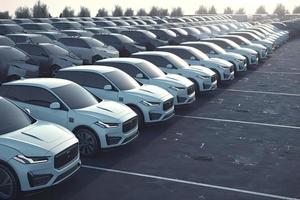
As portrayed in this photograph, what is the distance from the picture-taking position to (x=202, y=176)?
355 inches

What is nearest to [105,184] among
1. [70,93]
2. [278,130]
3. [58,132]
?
[58,132]

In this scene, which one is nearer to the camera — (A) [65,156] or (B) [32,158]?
(B) [32,158]

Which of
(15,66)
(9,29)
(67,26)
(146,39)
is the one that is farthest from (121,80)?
(67,26)

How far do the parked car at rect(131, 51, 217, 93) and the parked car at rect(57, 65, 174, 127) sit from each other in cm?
412

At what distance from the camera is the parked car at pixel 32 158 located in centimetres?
717

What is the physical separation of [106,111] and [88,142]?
0.80 meters

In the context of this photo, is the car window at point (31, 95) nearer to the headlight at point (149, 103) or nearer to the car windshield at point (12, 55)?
the headlight at point (149, 103)

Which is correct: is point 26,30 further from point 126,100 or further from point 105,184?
point 105,184

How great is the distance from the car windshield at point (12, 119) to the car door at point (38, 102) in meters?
1.27

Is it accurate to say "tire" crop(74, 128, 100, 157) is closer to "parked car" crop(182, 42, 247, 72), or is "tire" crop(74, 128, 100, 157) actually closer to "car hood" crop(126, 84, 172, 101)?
"car hood" crop(126, 84, 172, 101)

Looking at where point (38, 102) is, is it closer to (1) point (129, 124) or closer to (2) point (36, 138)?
(1) point (129, 124)

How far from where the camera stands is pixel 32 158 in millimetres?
7219

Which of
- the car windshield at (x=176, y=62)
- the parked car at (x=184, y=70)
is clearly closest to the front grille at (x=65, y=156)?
the parked car at (x=184, y=70)

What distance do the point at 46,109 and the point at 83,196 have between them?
2.76 meters
